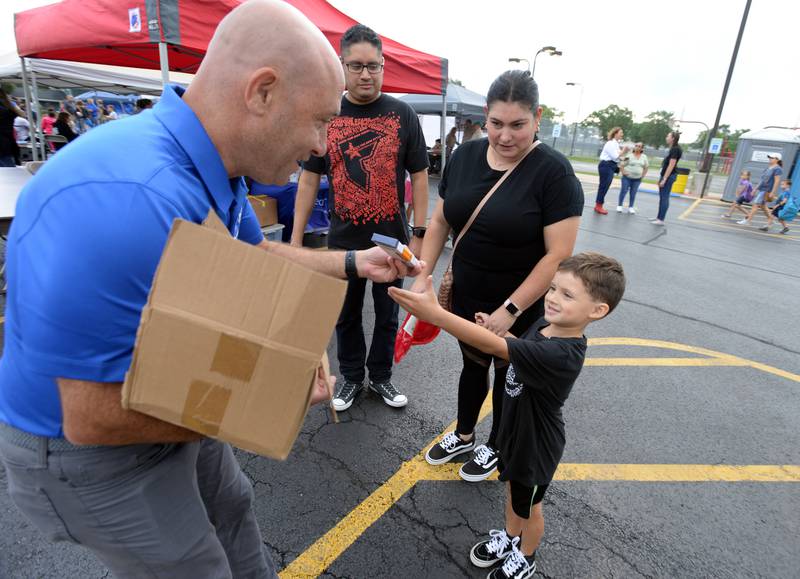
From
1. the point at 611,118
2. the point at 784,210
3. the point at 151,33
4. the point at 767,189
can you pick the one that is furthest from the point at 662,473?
the point at 611,118

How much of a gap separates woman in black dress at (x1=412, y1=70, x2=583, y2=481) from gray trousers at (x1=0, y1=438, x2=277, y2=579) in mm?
1277

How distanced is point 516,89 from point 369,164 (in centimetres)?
106

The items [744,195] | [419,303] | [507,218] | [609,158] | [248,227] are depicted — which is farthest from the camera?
[744,195]

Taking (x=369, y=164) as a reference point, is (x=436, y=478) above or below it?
below

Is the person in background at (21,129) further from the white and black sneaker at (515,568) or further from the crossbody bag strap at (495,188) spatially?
the white and black sneaker at (515,568)

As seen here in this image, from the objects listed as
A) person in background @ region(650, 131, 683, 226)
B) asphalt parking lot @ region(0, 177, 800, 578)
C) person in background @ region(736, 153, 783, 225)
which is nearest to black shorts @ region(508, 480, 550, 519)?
asphalt parking lot @ region(0, 177, 800, 578)

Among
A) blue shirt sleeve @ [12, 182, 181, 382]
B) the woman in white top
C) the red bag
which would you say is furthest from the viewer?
the woman in white top

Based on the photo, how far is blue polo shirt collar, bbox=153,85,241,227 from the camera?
980mm

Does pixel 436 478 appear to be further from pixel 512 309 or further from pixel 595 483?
pixel 512 309

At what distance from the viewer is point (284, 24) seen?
1.00 meters

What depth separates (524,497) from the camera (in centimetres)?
180

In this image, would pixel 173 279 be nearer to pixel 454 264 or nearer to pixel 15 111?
pixel 454 264

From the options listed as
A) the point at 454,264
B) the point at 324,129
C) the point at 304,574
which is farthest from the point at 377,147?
the point at 304,574

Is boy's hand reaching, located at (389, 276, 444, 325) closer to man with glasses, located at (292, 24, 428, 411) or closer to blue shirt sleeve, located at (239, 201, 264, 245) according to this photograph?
blue shirt sleeve, located at (239, 201, 264, 245)
